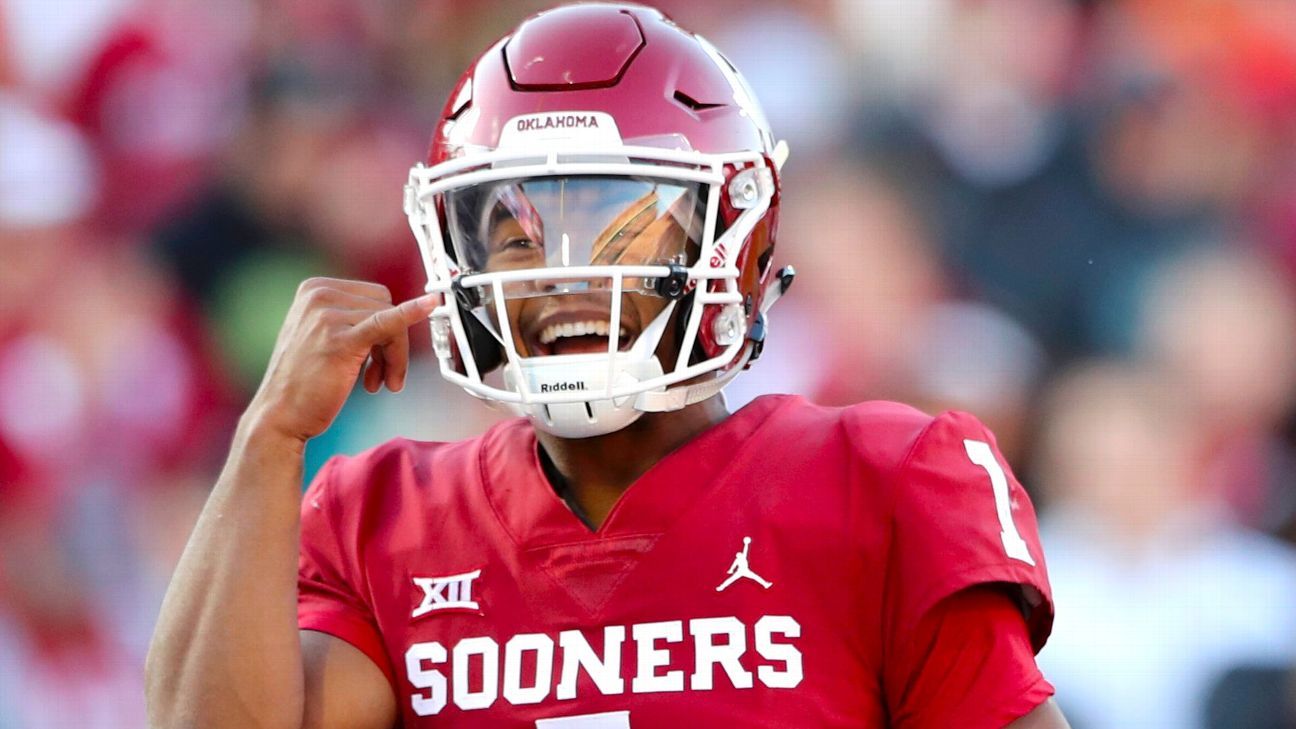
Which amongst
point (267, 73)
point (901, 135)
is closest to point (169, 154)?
point (267, 73)

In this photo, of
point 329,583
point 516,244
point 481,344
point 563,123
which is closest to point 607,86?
point 563,123

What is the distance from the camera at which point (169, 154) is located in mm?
3510

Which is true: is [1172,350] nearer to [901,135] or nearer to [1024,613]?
[901,135]

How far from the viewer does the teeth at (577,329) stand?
5.26 ft

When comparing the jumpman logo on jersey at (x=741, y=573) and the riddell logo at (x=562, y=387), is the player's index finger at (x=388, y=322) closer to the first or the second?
the riddell logo at (x=562, y=387)

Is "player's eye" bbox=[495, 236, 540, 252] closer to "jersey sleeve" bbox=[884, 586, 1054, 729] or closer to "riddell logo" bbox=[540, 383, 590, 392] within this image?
"riddell logo" bbox=[540, 383, 590, 392]

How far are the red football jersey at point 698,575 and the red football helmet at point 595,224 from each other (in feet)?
0.41

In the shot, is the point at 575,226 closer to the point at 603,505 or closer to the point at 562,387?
the point at 562,387

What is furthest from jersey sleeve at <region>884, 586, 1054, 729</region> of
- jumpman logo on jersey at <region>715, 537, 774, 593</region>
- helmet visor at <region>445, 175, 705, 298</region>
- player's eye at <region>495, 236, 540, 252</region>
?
player's eye at <region>495, 236, 540, 252</region>

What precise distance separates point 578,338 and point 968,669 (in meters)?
0.51

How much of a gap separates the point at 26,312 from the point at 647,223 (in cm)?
228

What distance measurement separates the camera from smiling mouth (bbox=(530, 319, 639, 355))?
1605mm

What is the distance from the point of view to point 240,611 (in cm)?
155

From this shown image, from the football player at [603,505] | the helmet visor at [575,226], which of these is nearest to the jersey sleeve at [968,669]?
the football player at [603,505]
